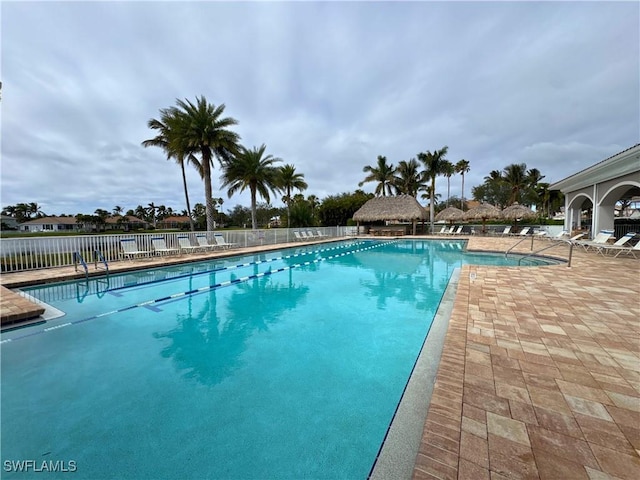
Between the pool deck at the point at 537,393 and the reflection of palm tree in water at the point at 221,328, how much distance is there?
2.66 metres

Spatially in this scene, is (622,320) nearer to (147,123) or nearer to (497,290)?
(497,290)

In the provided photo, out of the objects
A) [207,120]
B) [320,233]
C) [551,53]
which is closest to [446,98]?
[551,53]

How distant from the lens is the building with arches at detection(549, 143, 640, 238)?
377 inches

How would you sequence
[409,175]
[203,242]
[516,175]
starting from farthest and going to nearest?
1. [516,175]
2. [409,175]
3. [203,242]

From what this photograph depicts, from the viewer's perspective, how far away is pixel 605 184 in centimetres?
1162

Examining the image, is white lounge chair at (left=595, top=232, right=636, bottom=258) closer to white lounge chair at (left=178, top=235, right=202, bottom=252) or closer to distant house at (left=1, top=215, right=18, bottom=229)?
white lounge chair at (left=178, top=235, right=202, bottom=252)

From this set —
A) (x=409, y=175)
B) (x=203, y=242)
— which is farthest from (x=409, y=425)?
(x=409, y=175)

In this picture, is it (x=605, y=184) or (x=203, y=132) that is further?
(x=203, y=132)

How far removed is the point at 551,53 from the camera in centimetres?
1019

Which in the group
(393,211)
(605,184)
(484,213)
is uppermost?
(605,184)

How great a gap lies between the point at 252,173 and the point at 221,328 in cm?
1786

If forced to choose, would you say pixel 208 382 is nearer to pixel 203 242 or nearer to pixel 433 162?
pixel 203 242

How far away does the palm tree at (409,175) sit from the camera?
103 ft

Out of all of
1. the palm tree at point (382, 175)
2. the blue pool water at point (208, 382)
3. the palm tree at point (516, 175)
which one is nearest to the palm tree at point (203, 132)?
the blue pool water at point (208, 382)
